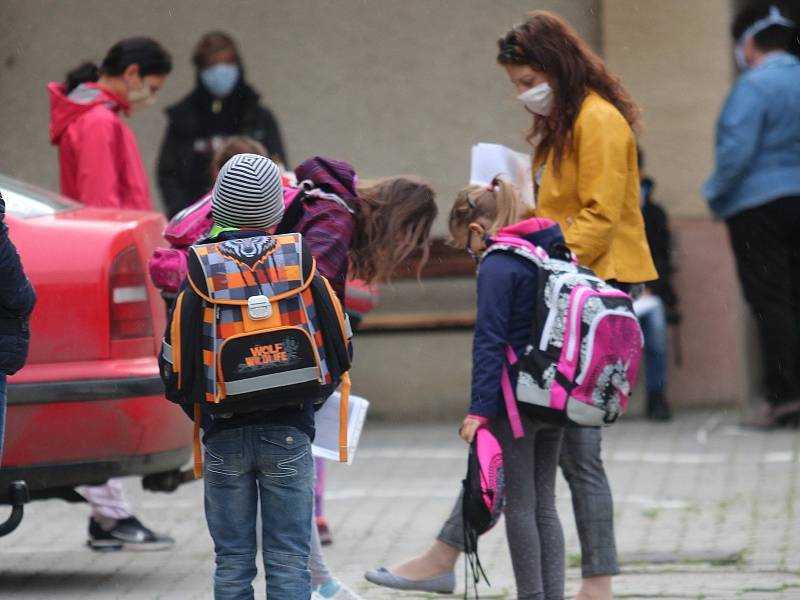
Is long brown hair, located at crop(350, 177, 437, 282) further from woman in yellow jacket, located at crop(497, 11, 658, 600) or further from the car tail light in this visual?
the car tail light

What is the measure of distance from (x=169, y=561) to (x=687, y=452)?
3.35m

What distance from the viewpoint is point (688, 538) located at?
22.2 feet

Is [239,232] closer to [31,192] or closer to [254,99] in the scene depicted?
[31,192]

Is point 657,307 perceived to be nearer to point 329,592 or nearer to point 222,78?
point 222,78

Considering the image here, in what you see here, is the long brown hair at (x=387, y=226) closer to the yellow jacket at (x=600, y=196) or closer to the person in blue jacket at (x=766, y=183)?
the yellow jacket at (x=600, y=196)

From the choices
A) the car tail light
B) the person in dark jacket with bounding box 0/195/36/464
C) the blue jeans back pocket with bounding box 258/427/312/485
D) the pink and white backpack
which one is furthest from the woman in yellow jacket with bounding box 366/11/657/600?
the person in dark jacket with bounding box 0/195/36/464

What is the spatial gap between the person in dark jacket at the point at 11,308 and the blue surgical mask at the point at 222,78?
15.0ft

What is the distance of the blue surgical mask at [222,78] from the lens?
939 cm

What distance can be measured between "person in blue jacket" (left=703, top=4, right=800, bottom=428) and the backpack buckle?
5286 mm

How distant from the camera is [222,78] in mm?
9391

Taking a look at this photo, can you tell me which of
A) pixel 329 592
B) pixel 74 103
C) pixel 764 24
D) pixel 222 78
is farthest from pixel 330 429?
pixel 764 24

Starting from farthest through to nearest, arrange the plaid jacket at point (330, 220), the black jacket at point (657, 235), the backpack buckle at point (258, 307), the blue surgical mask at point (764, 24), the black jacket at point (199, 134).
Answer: the black jacket at point (657, 235) → the black jacket at point (199, 134) → the blue surgical mask at point (764, 24) → the plaid jacket at point (330, 220) → the backpack buckle at point (258, 307)

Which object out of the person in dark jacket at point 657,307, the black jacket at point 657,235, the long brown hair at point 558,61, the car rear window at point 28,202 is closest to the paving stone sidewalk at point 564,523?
the person in dark jacket at point 657,307

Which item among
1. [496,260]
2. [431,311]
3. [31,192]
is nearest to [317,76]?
[431,311]
